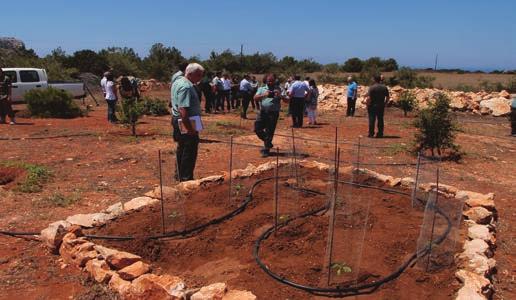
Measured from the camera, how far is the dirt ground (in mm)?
4164

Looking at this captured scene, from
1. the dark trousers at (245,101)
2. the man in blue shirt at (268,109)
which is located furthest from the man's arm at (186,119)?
the dark trousers at (245,101)

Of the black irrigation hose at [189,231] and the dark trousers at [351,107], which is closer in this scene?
the black irrigation hose at [189,231]

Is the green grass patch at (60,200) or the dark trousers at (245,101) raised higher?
the dark trousers at (245,101)

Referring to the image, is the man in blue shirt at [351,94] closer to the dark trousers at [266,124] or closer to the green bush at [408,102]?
the green bush at [408,102]

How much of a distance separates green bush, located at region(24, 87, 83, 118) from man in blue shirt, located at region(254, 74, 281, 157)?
26.2ft

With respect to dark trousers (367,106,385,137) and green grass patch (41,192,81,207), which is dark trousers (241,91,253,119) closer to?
dark trousers (367,106,385,137)

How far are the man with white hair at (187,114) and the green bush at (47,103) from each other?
9.32m

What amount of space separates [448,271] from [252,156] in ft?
17.1

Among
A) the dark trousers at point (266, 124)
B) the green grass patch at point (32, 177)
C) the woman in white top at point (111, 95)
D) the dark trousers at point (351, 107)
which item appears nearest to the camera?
the green grass patch at point (32, 177)

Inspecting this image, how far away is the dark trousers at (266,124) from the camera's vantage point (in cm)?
856

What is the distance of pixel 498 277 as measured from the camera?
4281 mm

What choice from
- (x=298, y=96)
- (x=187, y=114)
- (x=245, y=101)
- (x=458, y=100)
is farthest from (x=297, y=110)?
(x=458, y=100)

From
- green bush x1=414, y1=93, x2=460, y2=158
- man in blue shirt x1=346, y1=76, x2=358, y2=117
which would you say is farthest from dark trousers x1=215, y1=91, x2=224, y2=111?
green bush x1=414, y1=93, x2=460, y2=158

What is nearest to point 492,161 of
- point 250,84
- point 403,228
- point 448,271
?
point 403,228
